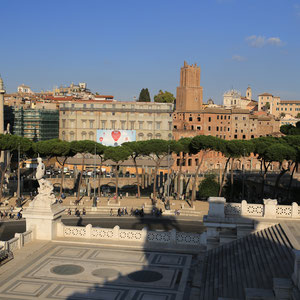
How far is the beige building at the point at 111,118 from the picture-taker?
302 ft

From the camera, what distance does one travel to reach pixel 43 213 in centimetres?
1988

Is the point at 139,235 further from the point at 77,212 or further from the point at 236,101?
the point at 236,101

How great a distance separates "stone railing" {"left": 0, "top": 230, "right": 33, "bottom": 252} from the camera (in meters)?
17.7

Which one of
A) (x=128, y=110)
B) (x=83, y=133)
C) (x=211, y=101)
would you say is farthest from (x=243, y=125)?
(x=211, y=101)

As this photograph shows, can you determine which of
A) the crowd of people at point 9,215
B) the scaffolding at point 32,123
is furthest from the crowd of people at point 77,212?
the scaffolding at point 32,123

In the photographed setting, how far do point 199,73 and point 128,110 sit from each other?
23989 mm

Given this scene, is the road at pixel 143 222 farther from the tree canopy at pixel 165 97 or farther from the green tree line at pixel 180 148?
the tree canopy at pixel 165 97

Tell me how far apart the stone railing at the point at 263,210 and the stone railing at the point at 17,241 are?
28.6 ft

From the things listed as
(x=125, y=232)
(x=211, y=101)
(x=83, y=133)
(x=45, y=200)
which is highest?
(x=211, y=101)

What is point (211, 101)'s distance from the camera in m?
153

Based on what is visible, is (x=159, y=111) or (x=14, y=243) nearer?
(x=14, y=243)

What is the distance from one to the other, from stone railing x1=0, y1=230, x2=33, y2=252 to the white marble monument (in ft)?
1.35

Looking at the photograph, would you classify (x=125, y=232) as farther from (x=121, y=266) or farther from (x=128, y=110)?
(x=128, y=110)

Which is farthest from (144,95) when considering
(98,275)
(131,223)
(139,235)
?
(98,275)
